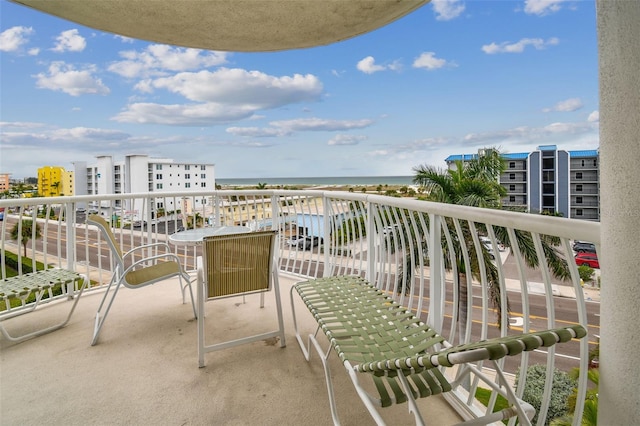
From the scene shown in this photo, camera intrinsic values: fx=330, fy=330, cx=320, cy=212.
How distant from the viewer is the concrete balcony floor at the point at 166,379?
200 centimetres

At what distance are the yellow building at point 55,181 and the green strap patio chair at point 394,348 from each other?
8.25 metres

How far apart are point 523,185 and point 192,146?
26770 mm

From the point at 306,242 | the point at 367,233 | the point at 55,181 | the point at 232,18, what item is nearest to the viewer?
the point at 232,18

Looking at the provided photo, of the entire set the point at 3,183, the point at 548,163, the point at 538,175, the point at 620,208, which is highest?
the point at 548,163

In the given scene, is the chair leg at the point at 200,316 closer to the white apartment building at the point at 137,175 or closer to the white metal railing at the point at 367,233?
the white metal railing at the point at 367,233

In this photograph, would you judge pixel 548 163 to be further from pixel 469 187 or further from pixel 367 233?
pixel 367 233

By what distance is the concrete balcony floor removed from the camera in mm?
1996

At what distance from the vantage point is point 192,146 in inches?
1216

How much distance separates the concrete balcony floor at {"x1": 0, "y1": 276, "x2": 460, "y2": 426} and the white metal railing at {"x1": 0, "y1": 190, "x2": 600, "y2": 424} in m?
0.72

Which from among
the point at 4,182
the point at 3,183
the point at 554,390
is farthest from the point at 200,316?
the point at 554,390

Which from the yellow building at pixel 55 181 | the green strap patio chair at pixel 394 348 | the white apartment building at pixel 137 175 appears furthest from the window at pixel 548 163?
the yellow building at pixel 55 181

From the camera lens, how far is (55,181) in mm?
9086

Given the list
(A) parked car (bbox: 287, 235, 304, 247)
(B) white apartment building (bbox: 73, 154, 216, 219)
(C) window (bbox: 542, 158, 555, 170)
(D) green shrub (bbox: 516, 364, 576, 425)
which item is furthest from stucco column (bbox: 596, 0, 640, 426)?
(C) window (bbox: 542, 158, 555, 170)

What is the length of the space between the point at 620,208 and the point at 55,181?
37.8 ft
